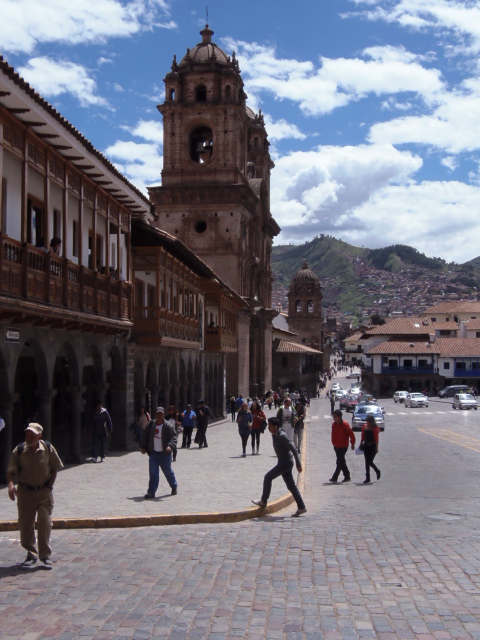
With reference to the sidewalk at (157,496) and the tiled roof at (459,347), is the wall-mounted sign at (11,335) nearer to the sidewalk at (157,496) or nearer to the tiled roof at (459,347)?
the sidewalk at (157,496)

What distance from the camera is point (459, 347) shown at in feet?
270

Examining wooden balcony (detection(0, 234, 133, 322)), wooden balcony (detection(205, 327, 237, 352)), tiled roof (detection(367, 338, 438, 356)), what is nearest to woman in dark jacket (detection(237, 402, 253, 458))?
wooden balcony (detection(0, 234, 133, 322))

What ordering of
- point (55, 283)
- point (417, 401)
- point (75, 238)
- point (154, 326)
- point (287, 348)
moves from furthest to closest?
point (287, 348)
point (417, 401)
point (154, 326)
point (75, 238)
point (55, 283)

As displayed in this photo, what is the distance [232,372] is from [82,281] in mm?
37134

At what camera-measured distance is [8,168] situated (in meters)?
13.3

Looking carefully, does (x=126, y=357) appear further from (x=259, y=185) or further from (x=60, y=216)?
(x=259, y=185)

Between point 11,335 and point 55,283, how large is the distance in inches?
53.0

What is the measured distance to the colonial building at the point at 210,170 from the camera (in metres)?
53.0

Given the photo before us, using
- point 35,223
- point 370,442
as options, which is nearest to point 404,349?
point 370,442

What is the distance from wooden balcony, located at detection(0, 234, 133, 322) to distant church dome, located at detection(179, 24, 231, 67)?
38.3 m

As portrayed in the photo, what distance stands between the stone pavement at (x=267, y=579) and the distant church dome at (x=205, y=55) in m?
46.6

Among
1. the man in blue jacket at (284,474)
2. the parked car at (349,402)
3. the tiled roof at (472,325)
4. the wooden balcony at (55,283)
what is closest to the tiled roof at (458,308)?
the tiled roof at (472,325)

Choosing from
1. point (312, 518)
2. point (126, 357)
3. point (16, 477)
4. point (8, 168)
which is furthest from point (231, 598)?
point (126, 357)

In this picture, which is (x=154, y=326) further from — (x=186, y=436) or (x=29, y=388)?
(x=29, y=388)
